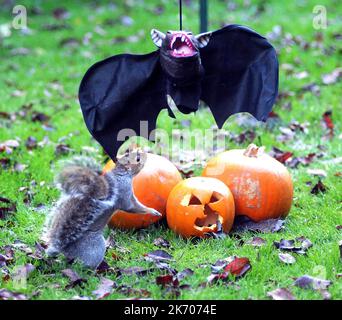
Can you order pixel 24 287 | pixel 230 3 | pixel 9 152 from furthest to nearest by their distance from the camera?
1. pixel 230 3
2. pixel 9 152
3. pixel 24 287

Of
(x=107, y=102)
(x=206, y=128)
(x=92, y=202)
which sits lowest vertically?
(x=206, y=128)

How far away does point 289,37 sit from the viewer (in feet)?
30.8

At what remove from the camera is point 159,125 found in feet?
22.6

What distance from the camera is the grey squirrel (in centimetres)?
387

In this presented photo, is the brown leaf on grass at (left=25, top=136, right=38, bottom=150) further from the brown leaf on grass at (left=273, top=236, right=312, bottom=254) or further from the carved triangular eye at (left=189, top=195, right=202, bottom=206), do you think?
the brown leaf on grass at (left=273, top=236, right=312, bottom=254)

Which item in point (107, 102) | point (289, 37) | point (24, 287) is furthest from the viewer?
point (289, 37)

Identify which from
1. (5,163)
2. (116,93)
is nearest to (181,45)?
(116,93)

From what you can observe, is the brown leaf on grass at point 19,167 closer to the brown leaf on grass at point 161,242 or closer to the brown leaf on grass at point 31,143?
the brown leaf on grass at point 31,143

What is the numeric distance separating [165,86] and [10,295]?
63.2 inches

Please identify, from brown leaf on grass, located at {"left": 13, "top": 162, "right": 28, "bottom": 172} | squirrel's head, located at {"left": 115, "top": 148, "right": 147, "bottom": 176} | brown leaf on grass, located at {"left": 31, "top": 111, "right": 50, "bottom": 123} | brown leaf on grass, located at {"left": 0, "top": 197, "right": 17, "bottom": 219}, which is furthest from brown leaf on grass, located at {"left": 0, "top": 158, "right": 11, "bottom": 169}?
squirrel's head, located at {"left": 115, "top": 148, "right": 147, "bottom": 176}

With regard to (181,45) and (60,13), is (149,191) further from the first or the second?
(60,13)

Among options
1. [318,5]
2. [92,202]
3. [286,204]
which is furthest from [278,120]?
[318,5]

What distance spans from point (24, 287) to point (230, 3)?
8.56m
